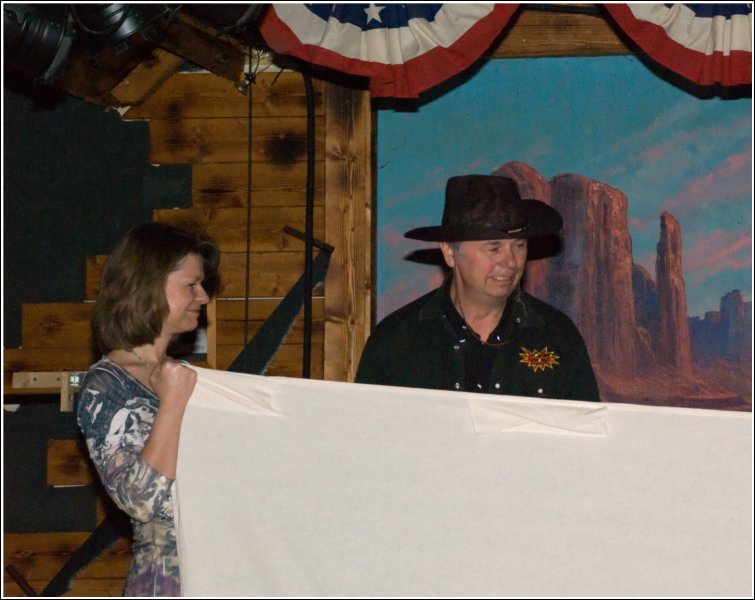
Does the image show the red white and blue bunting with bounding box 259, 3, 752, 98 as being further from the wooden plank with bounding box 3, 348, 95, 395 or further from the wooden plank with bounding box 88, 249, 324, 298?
the wooden plank with bounding box 3, 348, 95, 395

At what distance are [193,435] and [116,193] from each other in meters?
2.60

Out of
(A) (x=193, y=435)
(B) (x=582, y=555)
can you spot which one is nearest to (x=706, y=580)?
(B) (x=582, y=555)

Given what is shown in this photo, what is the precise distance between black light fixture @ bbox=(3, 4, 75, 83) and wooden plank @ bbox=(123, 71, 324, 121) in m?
1.46

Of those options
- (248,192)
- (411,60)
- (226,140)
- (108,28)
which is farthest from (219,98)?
(108,28)

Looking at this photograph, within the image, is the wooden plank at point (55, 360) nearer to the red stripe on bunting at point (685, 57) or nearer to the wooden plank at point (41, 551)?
the wooden plank at point (41, 551)

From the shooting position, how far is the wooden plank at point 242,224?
4969 millimetres

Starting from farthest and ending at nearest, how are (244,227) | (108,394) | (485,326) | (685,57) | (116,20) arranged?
1. (244,227)
2. (685,57)
3. (485,326)
4. (116,20)
5. (108,394)

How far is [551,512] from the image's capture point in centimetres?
263

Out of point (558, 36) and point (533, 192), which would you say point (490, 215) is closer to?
point (533, 192)

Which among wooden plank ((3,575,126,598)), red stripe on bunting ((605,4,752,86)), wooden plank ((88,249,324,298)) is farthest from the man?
wooden plank ((3,575,126,598))

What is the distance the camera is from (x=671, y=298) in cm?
472

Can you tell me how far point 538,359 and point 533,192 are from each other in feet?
4.53

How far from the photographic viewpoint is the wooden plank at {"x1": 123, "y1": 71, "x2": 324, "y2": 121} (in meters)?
4.98

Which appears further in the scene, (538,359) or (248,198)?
(248,198)
